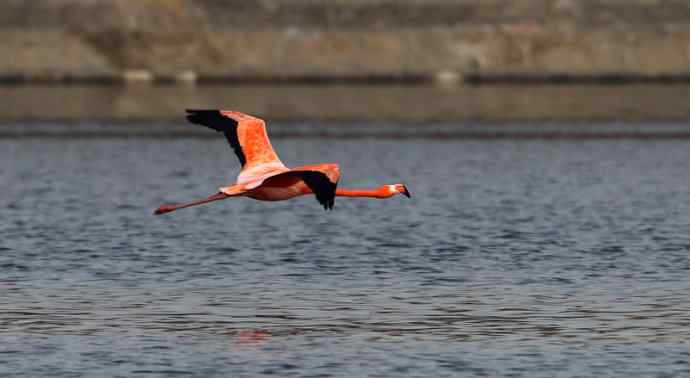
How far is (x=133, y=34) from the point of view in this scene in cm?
7094

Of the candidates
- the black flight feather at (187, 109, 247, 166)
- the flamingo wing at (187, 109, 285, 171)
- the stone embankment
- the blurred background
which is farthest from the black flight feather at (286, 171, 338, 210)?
the stone embankment

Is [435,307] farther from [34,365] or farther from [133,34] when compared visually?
[133,34]

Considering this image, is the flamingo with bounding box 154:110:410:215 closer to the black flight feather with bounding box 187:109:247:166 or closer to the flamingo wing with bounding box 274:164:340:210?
the black flight feather with bounding box 187:109:247:166

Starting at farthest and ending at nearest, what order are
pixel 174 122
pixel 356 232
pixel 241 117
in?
pixel 174 122 < pixel 356 232 < pixel 241 117


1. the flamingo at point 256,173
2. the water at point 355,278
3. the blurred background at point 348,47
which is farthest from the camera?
the blurred background at point 348,47

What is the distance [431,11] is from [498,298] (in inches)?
2057

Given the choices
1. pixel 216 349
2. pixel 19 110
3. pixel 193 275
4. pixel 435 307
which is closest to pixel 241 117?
pixel 193 275

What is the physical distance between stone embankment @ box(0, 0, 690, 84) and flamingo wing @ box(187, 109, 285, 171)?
4773cm

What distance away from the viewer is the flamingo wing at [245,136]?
71.0ft

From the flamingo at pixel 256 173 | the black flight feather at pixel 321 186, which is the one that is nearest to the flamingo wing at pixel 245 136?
the flamingo at pixel 256 173

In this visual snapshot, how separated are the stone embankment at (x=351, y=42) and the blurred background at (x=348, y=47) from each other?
5 centimetres

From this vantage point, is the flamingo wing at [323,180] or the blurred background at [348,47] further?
the blurred background at [348,47]

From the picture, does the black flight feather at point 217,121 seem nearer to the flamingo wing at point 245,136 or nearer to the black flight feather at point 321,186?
the flamingo wing at point 245,136

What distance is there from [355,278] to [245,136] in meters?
2.05
